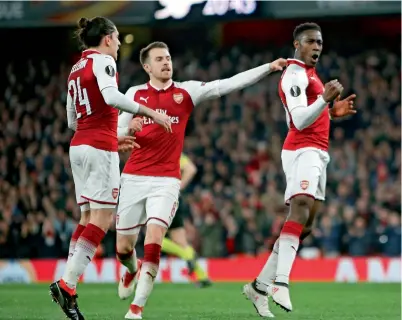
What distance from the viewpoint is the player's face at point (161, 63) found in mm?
8617

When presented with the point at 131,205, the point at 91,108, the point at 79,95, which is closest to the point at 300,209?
the point at 131,205

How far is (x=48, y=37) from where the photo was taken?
917 inches

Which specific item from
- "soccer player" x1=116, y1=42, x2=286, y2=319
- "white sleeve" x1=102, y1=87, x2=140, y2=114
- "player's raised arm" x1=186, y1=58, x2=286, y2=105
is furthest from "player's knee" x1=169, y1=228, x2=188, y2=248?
"white sleeve" x1=102, y1=87, x2=140, y2=114

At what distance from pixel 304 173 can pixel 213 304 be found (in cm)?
234

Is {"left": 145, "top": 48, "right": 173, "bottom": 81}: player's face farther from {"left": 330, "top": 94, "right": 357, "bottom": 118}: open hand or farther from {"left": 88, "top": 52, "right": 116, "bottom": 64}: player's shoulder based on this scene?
{"left": 330, "top": 94, "right": 357, "bottom": 118}: open hand

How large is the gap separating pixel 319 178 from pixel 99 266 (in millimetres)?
8413

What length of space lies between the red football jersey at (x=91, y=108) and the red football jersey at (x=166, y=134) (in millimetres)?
729

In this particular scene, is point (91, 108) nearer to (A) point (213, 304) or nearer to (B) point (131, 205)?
(B) point (131, 205)

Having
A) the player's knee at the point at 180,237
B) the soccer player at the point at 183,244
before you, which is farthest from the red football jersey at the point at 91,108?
the player's knee at the point at 180,237

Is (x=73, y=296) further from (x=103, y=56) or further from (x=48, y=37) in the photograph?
(x=48, y=37)

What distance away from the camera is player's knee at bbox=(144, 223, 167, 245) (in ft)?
27.0

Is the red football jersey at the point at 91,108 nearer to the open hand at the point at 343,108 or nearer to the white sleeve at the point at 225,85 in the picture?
the white sleeve at the point at 225,85

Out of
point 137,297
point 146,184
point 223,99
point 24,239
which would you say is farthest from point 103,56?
point 223,99

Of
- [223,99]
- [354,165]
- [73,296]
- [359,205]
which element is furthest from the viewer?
[223,99]
